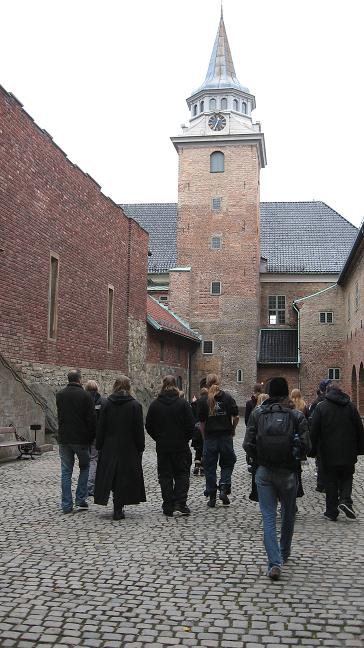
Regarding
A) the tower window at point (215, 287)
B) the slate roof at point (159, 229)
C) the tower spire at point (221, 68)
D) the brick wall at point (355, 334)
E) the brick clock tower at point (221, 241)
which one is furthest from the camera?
the slate roof at point (159, 229)

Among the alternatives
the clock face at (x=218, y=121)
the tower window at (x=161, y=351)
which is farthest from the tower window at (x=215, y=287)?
the clock face at (x=218, y=121)

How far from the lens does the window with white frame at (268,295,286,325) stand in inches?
1769

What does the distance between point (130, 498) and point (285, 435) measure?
116 inches

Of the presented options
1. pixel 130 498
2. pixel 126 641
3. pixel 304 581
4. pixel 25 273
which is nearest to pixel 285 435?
pixel 304 581

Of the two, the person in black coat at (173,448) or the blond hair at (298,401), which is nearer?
the person in black coat at (173,448)

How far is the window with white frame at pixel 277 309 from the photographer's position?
44.9m

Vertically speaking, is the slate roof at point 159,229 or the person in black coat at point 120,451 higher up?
the slate roof at point 159,229

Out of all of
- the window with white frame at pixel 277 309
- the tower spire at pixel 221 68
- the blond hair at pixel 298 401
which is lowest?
the blond hair at pixel 298 401

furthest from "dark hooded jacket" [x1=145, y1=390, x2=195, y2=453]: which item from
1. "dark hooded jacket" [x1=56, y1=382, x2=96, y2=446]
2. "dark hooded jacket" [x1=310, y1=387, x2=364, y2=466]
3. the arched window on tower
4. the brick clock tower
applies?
the arched window on tower

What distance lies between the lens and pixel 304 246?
46.8m

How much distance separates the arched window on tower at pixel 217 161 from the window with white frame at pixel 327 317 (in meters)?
10.4

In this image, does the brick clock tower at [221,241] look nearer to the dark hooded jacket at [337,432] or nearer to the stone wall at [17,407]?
the stone wall at [17,407]

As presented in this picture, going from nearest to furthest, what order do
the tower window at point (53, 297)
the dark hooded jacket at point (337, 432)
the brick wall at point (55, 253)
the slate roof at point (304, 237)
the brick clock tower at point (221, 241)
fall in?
the dark hooded jacket at point (337, 432) < the brick wall at point (55, 253) < the tower window at point (53, 297) < the brick clock tower at point (221, 241) < the slate roof at point (304, 237)

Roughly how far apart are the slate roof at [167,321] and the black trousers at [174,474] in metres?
21.5
